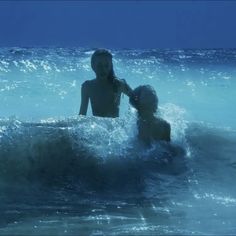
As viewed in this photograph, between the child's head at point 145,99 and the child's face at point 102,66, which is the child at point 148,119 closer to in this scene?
the child's head at point 145,99

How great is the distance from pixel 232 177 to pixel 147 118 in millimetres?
1068

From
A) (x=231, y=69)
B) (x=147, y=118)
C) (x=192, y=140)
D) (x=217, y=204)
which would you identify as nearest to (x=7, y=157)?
(x=147, y=118)

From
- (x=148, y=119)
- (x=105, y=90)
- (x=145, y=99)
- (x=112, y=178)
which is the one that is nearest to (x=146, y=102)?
(x=145, y=99)

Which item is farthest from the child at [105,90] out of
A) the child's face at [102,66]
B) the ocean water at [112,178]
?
the ocean water at [112,178]

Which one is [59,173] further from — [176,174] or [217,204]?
[217,204]

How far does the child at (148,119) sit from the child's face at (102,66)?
57 centimetres

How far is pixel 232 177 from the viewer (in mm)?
4492

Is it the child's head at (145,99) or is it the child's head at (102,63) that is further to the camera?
the child's head at (102,63)

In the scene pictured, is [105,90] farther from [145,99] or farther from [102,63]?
[145,99]

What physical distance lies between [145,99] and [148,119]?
201mm

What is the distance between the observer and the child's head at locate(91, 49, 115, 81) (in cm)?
549

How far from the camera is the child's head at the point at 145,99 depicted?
5098 millimetres

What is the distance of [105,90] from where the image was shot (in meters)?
5.86

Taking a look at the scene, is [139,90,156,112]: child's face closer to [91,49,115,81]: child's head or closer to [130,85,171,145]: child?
[130,85,171,145]: child
